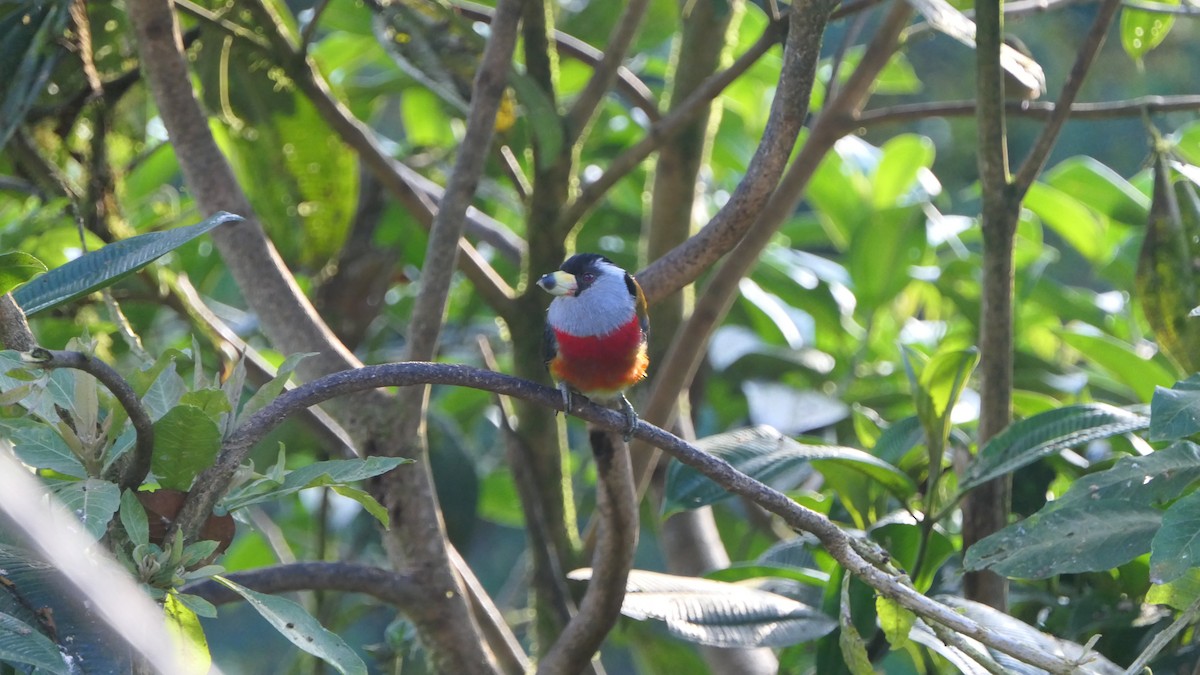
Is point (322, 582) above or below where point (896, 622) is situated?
below

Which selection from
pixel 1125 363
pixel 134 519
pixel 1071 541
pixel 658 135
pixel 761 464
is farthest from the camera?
pixel 1125 363

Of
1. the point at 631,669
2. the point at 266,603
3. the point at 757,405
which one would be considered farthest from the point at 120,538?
the point at 631,669

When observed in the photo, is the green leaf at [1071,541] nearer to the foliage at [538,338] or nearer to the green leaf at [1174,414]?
the foliage at [538,338]

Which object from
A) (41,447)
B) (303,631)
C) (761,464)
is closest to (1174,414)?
Result: (761,464)

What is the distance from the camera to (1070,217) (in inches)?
102

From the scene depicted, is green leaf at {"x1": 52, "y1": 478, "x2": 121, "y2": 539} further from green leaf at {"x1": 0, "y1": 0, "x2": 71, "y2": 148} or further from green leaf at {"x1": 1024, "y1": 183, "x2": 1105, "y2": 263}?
green leaf at {"x1": 1024, "y1": 183, "x2": 1105, "y2": 263}

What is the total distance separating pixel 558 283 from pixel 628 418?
201 mm

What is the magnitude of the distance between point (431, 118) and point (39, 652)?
213cm

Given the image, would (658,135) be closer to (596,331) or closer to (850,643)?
(596,331)

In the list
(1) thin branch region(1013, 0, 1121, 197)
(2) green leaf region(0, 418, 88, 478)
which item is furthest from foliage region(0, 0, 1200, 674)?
(1) thin branch region(1013, 0, 1121, 197)

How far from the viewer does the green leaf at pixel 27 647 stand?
0.78m

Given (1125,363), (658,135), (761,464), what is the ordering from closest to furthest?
1. (761,464)
2. (658,135)
3. (1125,363)

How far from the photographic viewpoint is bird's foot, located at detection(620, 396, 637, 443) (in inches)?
45.1

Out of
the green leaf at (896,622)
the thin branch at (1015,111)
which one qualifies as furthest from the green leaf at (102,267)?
the thin branch at (1015,111)
